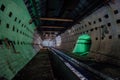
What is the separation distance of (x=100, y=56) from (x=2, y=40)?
4.73 m

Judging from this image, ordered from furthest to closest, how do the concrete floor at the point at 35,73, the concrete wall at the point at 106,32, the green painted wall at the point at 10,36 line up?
the concrete wall at the point at 106,32
the concrete floor at the point at 35,73
the green painted wall at the point at 10,36

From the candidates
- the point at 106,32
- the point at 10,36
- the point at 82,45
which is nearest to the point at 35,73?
the point at 10,36

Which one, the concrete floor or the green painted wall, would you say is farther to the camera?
the concrete floor

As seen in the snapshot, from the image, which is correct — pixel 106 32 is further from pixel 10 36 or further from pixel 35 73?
pixel 10 36

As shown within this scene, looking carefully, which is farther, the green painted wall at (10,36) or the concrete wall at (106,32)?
the concrete wall at (106,32)

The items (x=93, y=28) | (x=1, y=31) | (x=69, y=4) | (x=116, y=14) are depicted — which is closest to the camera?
(x=1, y=31)

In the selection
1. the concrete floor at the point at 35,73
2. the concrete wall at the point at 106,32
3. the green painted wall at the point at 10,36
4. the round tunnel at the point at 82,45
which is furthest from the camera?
the round tunnel at the point at 82,45

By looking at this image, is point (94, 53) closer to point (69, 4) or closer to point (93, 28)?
point (93, 28)

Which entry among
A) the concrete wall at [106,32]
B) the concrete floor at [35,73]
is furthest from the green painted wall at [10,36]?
the concrete wall at [106,32]

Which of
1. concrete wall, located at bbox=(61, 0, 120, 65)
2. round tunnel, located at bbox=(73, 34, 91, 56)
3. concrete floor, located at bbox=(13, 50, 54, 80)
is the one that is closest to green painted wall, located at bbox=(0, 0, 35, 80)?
concrete floor, located at bbox=(13, 50, 54, 80)

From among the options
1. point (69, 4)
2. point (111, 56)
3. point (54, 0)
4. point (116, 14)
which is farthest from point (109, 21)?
point (54, 0)

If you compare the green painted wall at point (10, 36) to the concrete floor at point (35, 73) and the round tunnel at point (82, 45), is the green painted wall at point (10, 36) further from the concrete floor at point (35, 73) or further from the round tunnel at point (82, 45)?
the round tunnel at point (82, 45)

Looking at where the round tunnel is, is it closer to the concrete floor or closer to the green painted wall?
the concrete floor

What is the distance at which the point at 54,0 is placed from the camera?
235 inches
